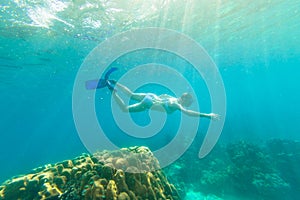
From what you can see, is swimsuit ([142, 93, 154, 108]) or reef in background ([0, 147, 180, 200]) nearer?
reef in background ([0, 147, 180, 200])

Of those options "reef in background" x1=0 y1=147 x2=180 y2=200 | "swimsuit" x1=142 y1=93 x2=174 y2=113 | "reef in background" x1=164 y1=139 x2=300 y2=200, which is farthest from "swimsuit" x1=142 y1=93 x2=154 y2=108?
"reef in background" x1=164 y1=139 x2=300 y2=200

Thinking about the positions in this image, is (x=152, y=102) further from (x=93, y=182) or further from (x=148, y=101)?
(x=93, y=182)

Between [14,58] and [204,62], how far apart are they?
27.0 meters

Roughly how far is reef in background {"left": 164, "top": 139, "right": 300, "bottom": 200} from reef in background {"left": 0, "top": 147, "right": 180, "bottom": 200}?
640 cm

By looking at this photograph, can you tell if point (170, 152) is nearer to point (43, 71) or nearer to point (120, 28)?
point (120, 28)

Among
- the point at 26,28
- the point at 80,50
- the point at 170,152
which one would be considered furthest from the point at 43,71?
the point at 170,152

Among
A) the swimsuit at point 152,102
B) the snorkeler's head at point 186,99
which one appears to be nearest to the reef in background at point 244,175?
the swimsuit at point 152,102

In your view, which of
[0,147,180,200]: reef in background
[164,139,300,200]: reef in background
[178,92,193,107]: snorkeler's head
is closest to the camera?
[0,147,180,200]: reef in background

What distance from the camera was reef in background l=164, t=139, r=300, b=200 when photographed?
36.6 ft

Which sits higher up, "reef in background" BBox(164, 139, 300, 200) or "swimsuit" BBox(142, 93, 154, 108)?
"swimsuit" BBox(142, 93, 154, 108)

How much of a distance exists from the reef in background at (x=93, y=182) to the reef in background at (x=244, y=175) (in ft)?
21.0

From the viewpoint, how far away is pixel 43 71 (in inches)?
970

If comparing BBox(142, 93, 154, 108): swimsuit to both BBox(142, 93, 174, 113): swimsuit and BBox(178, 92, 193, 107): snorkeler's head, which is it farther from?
BBox(178, 92, 193, 107): snorkeler's head

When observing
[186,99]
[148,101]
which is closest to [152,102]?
[148,101]
